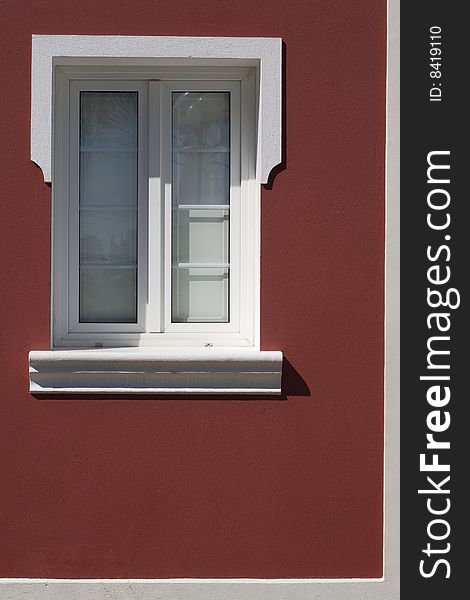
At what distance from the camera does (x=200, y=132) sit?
16.2 feet

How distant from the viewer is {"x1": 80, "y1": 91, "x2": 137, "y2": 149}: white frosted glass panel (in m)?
4.93

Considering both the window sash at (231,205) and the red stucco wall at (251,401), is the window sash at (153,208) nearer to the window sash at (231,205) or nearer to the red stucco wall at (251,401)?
the window sash at (231,205)

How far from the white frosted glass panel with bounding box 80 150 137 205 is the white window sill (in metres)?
0.91

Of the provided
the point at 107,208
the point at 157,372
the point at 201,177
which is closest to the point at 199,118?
the point at 201,177

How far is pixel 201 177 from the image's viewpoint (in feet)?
16.2

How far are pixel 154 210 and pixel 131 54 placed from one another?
858 mm

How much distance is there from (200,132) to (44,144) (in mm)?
889

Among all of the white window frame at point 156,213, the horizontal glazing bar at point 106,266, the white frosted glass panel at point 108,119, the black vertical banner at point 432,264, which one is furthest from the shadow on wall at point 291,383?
the white frosted glass panel at point 108,119

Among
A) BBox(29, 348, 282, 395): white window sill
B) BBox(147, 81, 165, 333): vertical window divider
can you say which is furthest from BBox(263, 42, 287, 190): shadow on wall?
BBox(29, 348, 282, 395): white window sill

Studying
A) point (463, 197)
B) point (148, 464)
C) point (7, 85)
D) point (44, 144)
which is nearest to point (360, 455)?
point (148, 464)

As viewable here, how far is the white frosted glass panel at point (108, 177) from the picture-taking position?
16.2 feet

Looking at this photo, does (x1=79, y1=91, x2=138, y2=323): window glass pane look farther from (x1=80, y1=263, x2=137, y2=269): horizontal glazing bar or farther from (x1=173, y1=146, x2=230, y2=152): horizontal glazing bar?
(x1=173, y1=146, x2=230, y2=152): horizontal glazing bar

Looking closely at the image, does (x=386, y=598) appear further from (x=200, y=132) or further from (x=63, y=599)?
(x=200, y=132)

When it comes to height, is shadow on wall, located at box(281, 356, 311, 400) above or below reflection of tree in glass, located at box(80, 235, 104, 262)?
below
